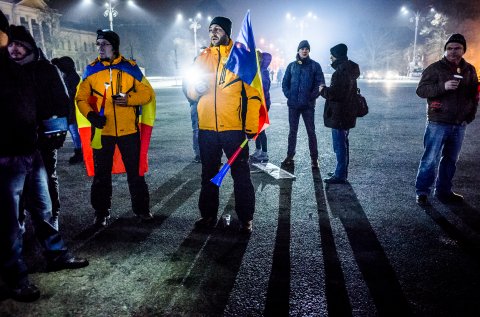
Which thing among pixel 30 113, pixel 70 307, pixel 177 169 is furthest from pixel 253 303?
pixel 177 169

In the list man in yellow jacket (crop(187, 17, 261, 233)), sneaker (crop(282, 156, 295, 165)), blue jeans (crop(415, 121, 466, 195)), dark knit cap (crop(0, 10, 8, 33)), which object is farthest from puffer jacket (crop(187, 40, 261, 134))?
sneaker (crop(282, 156, 295, 165))

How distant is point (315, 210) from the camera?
15.5ft

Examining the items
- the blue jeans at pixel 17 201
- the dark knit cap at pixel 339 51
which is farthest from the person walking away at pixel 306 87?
the blue jeans at pixel 17 201

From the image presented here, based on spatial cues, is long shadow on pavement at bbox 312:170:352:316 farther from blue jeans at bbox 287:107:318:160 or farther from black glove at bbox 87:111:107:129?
black glove at bbox 87:111:107:129

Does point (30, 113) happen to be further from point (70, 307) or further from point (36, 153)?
point (70, 307)

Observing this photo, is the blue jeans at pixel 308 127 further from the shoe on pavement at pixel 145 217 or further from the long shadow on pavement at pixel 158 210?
the shoe on pavement at pixel 145 217

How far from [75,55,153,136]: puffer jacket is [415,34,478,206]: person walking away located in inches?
143

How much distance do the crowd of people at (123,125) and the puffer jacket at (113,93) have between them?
11mm

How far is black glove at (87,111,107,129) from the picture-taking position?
3.94 metres

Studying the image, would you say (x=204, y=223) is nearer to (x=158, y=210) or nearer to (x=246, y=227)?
(x=246, y=227)

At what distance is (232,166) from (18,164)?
2.05 metres

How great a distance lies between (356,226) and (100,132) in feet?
10.2

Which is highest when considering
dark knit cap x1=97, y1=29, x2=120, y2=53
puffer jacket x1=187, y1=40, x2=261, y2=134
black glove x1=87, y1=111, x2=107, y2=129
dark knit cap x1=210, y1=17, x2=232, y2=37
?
dark knit cap x1=210, y1=17, x2=232, y2=37

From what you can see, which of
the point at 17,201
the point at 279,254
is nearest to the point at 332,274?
the point at 279,254
